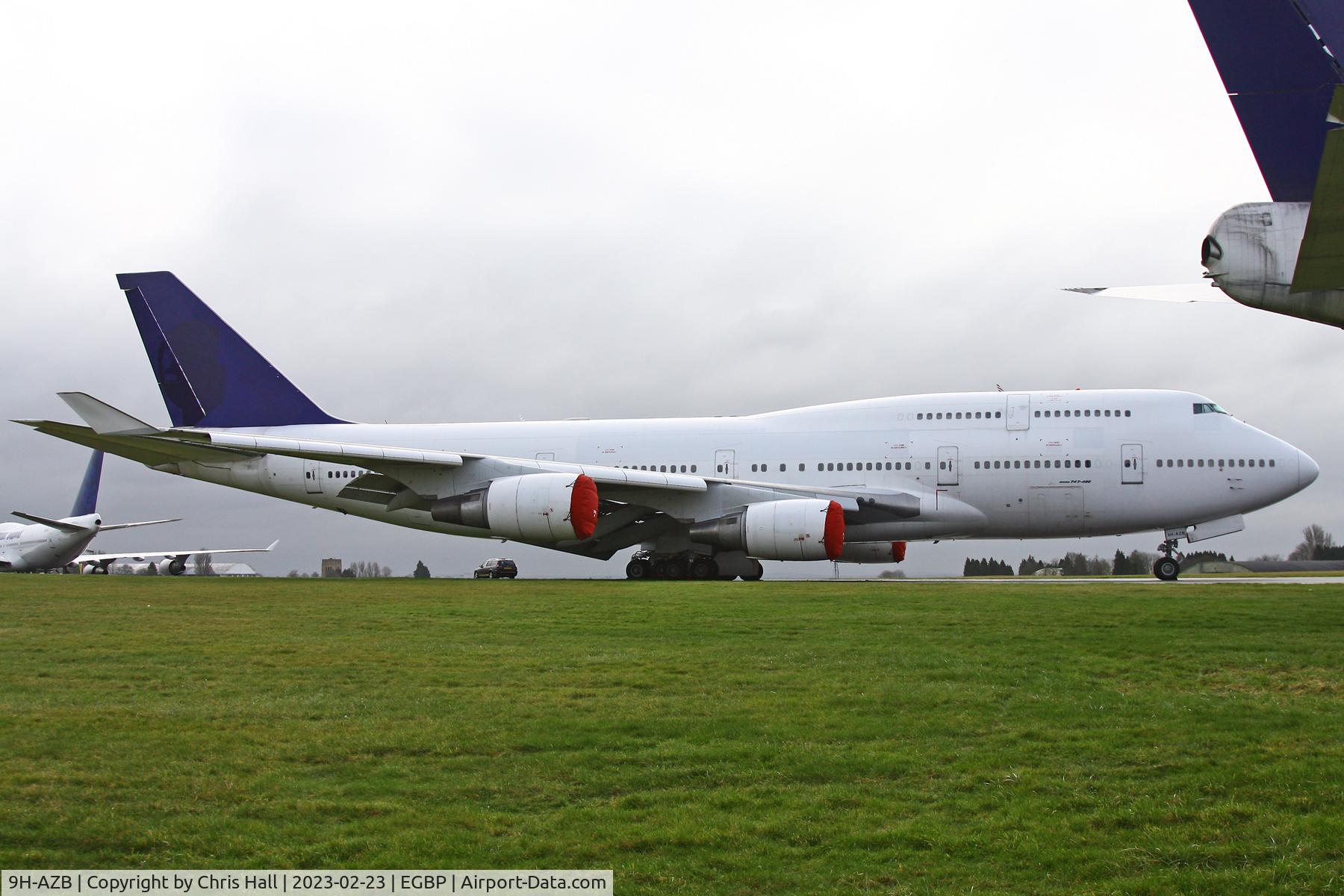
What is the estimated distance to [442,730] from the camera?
240 inches

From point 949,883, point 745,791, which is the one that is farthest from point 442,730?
point 949,883

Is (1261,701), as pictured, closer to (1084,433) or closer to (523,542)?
(1084,433)

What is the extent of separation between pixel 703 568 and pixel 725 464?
2.38 m

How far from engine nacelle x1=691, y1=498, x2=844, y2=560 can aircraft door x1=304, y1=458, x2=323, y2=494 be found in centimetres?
1056

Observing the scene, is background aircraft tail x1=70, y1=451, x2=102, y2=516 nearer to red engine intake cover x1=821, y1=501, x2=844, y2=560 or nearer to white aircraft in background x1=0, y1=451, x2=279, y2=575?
white aircraft in background x1=0, y1=451, x2=279, y2=575

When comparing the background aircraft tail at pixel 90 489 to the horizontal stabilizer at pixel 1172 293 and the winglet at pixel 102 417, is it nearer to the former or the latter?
the winglet at pixel 102 417

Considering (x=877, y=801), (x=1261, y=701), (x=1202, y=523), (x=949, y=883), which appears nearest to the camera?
(x=949, y=883)

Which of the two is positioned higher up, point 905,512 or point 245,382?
point 245,382

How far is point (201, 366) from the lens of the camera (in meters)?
26.1

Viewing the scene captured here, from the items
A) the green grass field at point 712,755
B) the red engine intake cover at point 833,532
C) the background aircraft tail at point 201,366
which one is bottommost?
the green grass field at point 712,755

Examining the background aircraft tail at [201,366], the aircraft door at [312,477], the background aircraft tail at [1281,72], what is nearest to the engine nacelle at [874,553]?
the aircraft door at [312,477]

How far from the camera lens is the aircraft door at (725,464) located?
23078 millimetres

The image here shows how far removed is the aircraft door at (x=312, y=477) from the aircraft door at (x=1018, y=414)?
15510 millimetres

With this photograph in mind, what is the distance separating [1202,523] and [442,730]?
18828mm
